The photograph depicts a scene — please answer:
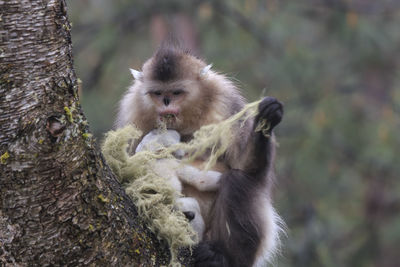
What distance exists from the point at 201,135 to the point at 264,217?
1.01 meters

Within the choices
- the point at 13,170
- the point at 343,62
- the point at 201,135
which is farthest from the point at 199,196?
the point at 343,62

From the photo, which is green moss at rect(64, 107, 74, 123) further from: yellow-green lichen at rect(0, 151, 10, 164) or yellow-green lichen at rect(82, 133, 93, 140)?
yellow-green lichen at rect(0, 151, 10, 164)

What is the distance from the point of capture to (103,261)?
2809 millimetres

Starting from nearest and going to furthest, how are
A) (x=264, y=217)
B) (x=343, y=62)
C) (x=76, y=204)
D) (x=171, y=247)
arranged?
1. (x=76, y=204)
2. (x=171, y=247)
3. (x=264, y=217)
4. (x=343, y=62)

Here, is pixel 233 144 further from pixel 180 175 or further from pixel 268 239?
pixel 268 239

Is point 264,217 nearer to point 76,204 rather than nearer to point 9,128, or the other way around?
point 76,204

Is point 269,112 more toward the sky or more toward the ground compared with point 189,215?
more toward the sky

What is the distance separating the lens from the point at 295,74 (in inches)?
432

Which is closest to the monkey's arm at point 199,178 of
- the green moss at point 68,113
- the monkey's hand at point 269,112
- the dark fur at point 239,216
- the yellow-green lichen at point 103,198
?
the dark fur at point 239,216

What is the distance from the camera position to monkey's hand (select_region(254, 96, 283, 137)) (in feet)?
11.7

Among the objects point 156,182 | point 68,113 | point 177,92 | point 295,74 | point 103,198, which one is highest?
point 68,113

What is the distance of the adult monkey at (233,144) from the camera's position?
377cm

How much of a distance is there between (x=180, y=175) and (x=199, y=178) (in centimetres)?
13

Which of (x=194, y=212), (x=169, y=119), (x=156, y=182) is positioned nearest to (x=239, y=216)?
(x=194, y=212)
